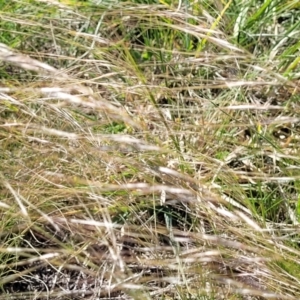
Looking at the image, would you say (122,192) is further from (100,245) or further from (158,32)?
(158,32)

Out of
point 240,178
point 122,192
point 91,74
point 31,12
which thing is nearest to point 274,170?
point 240,178

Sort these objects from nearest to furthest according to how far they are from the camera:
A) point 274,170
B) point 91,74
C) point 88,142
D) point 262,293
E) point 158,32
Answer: point 262,293 < point 88,142 < point 274,170 < point 91,74 < point 158,32

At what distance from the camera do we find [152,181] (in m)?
1.18

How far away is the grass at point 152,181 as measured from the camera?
44.3 inches

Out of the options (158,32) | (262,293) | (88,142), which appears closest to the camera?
(262,293)

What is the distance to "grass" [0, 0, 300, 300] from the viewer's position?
1124 mm

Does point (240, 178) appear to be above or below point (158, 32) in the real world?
below

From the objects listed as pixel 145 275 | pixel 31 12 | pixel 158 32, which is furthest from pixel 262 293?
pixel 31 12

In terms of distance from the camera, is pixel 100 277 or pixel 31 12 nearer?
pixel 100 277

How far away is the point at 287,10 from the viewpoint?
163cm

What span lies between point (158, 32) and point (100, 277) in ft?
2.05

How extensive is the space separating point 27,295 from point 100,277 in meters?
0.13

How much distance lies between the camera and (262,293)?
1.06 m

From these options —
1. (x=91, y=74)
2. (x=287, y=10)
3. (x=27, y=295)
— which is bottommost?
(x=27, y=295)
